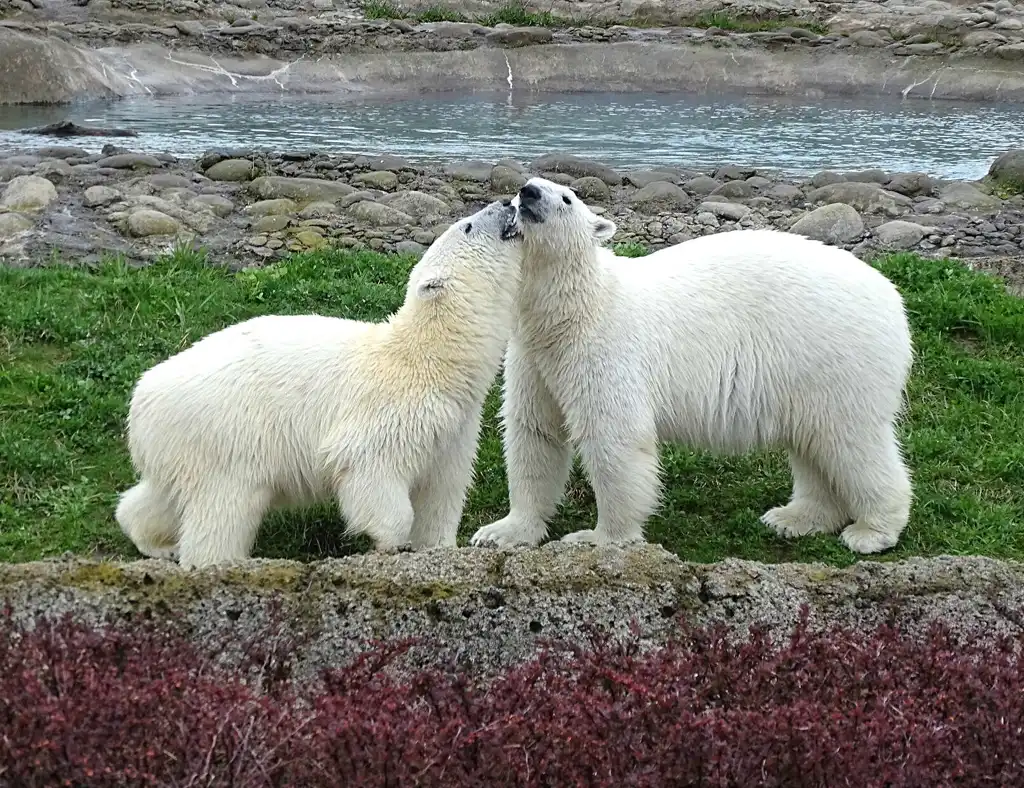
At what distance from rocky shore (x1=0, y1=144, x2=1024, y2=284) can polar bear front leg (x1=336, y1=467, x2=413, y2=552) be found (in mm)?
4389

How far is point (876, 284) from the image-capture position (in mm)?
4887

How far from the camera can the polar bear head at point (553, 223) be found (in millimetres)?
4555

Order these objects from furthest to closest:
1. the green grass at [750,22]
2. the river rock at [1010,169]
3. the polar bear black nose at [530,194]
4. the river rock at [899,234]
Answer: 1. the green grass at [750,22]
2. the river rock at [1010,169]
3. the river rock at [899,234]
4. the polar bear black nose at [530,194]

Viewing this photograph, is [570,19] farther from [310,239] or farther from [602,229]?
[602,229]

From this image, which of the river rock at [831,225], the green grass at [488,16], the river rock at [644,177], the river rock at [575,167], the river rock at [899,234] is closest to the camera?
the river rock at [899,234]

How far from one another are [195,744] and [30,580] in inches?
39.6

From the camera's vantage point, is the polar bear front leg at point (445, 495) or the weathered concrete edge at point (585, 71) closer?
the polar bear front leg at point (445, 495)

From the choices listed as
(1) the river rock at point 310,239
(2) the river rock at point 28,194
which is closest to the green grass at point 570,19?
(2) the river rock at point 28,194

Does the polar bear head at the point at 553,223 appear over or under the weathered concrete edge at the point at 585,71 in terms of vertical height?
over

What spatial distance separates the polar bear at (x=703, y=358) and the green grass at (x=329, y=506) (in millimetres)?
466

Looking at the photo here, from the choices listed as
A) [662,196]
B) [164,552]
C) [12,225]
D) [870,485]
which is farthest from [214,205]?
[870,485]

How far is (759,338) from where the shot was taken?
4.76 meters

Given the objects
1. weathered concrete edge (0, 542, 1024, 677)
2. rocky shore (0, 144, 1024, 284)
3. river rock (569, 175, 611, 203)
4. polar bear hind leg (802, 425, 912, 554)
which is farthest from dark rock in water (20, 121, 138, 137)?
weathered concrete edge (0, 542, 1024, 677)

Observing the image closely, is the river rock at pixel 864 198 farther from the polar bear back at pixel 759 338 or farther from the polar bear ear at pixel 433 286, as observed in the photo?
the polar bear ear at pixel 433 286
